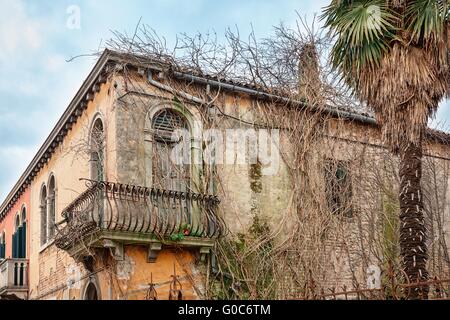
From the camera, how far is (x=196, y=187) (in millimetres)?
15547

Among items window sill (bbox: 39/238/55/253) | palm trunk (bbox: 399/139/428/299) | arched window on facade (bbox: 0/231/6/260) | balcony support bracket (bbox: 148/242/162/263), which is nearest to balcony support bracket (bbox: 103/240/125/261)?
balcony support bracket (bbox: 148/242/162/263)

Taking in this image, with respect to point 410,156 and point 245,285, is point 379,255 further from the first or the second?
point 410,156

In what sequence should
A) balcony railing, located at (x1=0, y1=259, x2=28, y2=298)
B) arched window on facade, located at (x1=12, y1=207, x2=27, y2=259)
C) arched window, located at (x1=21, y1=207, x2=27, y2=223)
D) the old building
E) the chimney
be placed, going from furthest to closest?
arched window, located at (x1=21, y1=207, x2=27, y2=223) → arched window on facade, located at (x1=12, y1=207, x2=27, y2=259) → balcony railing, located at (x1=0, y1=259, x2=28, y2=298) → the chimney → the old building

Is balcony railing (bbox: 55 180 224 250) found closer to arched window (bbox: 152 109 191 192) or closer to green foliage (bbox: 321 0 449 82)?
arched window (bbox: 152 109 191 192)

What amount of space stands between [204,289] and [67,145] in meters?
6.06

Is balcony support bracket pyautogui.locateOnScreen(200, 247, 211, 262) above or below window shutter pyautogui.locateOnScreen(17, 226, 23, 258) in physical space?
below

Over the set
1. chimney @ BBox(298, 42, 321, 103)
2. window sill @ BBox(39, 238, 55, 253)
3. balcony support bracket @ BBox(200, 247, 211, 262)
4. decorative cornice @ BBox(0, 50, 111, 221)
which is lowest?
balcony support bracket @ BBox(200, 247, 211, 262)

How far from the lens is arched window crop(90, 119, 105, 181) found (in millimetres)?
16016

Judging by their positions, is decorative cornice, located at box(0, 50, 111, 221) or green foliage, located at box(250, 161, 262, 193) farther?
green foliage, located at box(250, 161, 262, 193)

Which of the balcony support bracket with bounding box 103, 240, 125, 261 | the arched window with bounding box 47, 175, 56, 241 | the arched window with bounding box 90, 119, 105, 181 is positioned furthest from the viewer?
the arched window with bounding box 47, 175, 56, 241

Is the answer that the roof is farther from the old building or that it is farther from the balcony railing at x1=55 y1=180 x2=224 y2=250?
the balcony railing at x1=55 y1=180 x2=224 y2=250

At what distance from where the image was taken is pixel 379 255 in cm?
1791

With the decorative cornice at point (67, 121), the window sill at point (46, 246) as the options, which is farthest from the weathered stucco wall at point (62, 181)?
the decorative cornice at point (67, 121)

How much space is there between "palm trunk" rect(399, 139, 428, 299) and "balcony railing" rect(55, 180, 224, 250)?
4.67m
